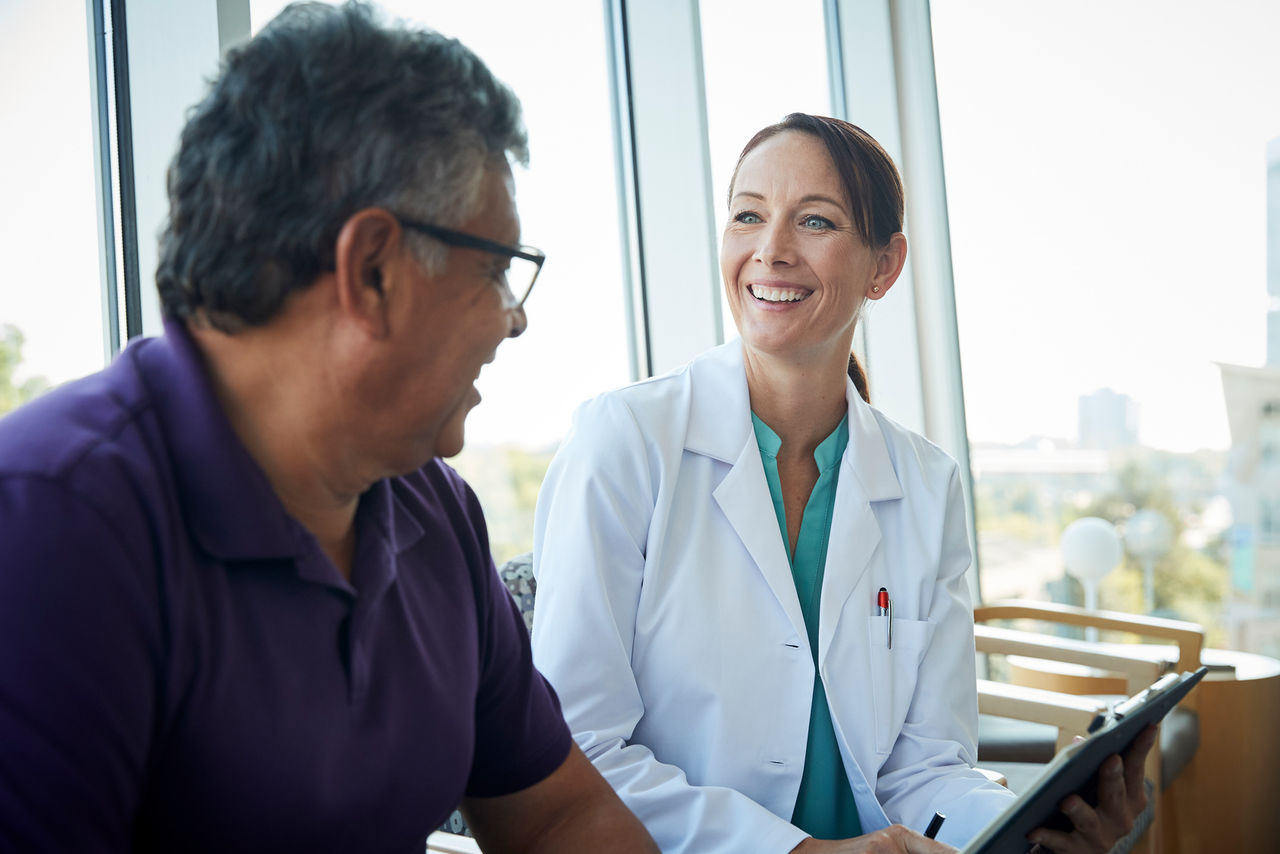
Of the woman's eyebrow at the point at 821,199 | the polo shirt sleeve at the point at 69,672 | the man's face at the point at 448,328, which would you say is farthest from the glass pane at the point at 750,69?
the polo shirt sleeve at the point at 69,672

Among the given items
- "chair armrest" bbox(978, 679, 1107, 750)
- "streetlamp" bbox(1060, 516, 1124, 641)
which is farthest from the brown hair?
"streetlamp" bbox(1060, 516, 1124, 641)

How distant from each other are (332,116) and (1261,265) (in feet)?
10.2

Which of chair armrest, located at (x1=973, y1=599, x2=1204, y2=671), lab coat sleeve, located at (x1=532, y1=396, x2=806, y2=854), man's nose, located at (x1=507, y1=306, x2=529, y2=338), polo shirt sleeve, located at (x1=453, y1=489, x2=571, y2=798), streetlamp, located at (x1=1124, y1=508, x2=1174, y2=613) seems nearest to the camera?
man's nose, located at (x1=507, y1=306, x2=529, y2=338)

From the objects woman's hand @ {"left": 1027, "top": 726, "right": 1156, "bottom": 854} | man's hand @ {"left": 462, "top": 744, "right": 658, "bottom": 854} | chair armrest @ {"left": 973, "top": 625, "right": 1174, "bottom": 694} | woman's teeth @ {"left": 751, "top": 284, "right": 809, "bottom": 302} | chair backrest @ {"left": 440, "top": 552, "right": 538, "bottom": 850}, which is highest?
woman's teeth @ {"left": 751, "top": 284, "right": 809, "bottom": 302}

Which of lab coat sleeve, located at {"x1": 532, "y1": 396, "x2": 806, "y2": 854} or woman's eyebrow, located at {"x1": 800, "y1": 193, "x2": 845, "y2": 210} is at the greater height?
woman's eyebrow, located at {"x1": 800, "y1": 193, "x2": 845, "y2": 210}

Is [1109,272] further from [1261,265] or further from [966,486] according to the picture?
[966,486]

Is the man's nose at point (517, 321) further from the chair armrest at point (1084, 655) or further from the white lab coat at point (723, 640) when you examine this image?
the chair armrest at point (1084, 655)

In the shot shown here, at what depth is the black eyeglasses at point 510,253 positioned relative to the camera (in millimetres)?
782

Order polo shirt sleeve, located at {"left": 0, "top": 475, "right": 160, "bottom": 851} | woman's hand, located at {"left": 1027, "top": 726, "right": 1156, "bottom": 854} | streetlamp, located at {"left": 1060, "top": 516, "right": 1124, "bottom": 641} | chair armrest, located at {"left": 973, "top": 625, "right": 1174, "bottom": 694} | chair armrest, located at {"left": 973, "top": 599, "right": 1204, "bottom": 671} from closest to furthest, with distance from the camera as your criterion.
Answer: polo shirt sleeve, located at {"left": 0, "top": 475, "right": 160, "bottom": 851} → woman's hand, located at {"left": 1027, "top": 726, "right": 1156, "bottom": 854} → chair armrest, located at {"left": 973, "top": 625, "right": 1174, "bottom": 694} → chair armrest, located at {"left": 973, "top": 599, "right": 1204, "bottom": 671} → streetlamp, located at {"left": 1060, "top": 516, "right": 1124, "bottom": 641}

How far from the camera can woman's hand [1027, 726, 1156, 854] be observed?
115cm

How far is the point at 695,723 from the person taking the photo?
4.77 ft

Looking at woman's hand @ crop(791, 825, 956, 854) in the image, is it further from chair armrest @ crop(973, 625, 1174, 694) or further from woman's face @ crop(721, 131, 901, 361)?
chair armrest @ crop(973, 625, 1174, 694)

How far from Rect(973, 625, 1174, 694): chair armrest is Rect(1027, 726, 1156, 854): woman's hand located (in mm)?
1078

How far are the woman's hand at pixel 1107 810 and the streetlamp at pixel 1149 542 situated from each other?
7.22ft
